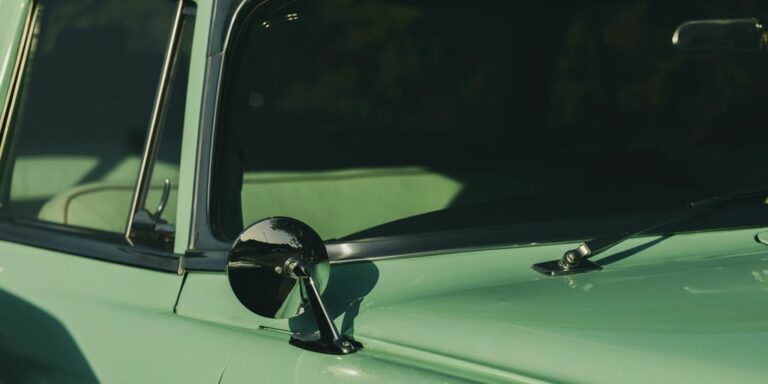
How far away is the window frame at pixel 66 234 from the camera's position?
2387 millimetres

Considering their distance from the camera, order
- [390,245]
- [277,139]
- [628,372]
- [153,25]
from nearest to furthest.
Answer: [628,372] < [390,245] < [277,139] < [153,25]

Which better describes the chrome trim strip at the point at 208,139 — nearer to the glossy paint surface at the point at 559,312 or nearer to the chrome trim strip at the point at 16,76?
the glossy paint surface at the point at 559,312

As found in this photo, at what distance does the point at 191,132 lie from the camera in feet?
7.52

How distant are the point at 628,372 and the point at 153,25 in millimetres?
2332

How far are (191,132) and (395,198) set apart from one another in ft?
3.07

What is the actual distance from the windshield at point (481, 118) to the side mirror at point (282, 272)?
294 mm

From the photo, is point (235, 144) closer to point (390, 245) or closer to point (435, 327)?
point (390, 245)

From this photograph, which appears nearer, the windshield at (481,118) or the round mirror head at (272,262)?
the round mirror head at (272,262)

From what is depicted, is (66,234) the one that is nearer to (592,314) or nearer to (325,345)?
(325,345)

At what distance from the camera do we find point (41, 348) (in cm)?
244

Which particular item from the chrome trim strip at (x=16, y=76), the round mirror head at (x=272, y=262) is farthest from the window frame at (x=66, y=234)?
the round mirror head at (x=272, y=262)

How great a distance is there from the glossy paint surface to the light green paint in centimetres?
11

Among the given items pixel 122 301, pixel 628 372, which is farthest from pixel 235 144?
pixel 628 372

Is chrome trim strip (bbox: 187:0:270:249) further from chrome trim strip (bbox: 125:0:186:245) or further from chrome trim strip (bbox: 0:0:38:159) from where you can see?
chrome trim strip (bbox: 0:0:38:159)
